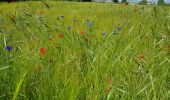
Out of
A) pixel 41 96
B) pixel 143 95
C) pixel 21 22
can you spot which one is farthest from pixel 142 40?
pixel 41 96

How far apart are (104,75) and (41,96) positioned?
41 cm

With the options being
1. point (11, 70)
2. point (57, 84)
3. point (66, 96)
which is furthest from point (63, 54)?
point (66, 96)

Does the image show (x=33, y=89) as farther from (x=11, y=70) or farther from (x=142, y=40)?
(x=142, y=40)

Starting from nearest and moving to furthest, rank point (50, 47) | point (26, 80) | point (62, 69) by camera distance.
→ point (62, 69)
point (26, 80)
point (50, 47)

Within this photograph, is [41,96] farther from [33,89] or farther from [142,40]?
[142,40]

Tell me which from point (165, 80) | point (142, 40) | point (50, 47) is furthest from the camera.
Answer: point (142, 40)

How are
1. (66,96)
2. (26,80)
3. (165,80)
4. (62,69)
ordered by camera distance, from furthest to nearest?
(165,80), (26,80), (62,69), (66,96)

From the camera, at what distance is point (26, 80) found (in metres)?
1.66

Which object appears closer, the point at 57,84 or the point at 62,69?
the point at 57,84

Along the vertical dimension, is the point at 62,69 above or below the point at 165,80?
above

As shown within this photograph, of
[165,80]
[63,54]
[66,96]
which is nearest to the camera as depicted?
[66,96]

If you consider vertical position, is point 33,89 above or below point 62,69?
below

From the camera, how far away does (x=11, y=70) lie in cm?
171

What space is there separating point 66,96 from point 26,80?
42 centimetres
